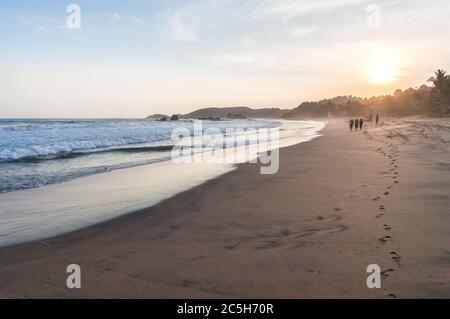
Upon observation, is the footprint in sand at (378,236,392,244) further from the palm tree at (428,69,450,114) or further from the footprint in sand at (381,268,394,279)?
the palm tree at (428,69,450,114)

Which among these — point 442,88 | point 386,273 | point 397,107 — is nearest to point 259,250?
point 386,273

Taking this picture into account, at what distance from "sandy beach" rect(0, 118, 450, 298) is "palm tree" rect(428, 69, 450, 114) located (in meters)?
63.0

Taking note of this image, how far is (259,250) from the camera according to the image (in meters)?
5.27

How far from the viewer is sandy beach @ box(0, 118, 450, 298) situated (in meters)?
4.15

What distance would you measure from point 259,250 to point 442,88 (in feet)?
227

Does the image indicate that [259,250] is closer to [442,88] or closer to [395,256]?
[395,256]

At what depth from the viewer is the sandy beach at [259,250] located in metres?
4.15

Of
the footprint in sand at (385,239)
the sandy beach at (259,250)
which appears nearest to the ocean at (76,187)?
the sandy beach at (259,250)

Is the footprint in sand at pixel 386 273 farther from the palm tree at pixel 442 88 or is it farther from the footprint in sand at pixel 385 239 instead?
the palm tree at pixel 442 88

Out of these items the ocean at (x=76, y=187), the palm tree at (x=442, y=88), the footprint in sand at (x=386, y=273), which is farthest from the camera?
the palm tree at (x=442, y=88)

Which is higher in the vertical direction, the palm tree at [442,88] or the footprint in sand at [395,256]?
the palm tree at [442,88]

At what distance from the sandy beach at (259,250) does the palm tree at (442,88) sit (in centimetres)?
6297
